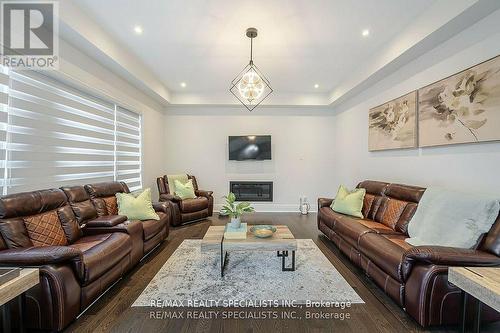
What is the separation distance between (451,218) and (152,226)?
3.53m

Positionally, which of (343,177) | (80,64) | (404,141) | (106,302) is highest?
(80,64)

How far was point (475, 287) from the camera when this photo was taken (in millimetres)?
1402

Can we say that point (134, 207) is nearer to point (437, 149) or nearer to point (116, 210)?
point (116, 210)

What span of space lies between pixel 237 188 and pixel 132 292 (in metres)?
4.04

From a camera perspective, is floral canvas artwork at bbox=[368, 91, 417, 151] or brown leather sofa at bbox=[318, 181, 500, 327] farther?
floral canvas artwork at bbox=[368, 91, 417, 151]

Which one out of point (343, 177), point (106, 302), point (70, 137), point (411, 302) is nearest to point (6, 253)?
point (106, 302)

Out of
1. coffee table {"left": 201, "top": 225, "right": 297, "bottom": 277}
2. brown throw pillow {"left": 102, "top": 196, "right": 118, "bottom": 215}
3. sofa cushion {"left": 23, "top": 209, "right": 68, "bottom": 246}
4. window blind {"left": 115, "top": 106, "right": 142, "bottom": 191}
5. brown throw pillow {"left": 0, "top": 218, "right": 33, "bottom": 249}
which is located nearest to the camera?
brown throw pillow {"left": 0, "top": 218, "right": 33, "bottom": 249}

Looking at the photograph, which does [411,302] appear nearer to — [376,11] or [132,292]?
[132,292]

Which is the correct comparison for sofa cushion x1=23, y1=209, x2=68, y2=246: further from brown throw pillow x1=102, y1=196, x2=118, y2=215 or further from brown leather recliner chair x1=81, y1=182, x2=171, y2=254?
brown throw pillow x1=102, y1=196, x2=118, y2=215

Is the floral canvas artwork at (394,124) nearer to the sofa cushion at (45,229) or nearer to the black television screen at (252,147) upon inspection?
the black television screen at (252,147)

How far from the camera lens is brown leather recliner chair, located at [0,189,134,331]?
1753 mm

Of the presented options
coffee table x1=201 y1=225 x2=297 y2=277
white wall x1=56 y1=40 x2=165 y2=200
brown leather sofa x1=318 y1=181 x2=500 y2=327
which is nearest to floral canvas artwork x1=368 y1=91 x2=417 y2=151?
brown leather sofa x1=318 y1=181 x2=500 y2=327

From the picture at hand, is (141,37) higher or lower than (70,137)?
higher

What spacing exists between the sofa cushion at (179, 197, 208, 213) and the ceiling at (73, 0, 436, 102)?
2643 mm
